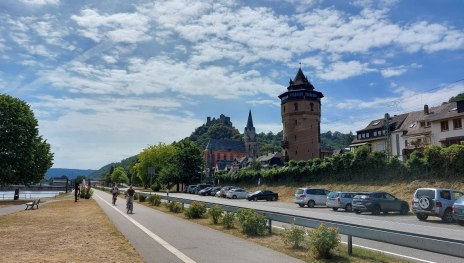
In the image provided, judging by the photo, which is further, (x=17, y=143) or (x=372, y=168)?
(x=17, y=143)

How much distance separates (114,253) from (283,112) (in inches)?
3206

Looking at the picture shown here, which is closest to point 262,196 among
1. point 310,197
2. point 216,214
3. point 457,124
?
point 310,197

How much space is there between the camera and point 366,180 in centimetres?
4244

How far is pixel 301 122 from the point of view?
87.2 m

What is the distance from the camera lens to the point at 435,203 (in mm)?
21125

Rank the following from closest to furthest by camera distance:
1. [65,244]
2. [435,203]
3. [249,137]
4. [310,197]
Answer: [65,244] → [435,203] → [310,197] → [249,137]

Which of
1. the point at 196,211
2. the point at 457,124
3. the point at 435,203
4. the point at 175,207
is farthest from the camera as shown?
the point at 457,124

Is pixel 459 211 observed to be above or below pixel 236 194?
above

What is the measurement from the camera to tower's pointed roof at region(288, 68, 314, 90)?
91062mm

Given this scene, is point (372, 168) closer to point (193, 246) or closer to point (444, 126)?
point (444, 126)

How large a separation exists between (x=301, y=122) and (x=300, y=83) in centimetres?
996

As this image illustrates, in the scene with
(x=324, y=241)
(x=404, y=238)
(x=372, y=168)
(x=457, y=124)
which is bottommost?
(x=324, y=241)

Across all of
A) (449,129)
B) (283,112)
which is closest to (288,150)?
(283,112)

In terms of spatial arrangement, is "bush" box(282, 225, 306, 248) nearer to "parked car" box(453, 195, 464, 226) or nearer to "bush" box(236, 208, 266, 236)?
"bush" box(236, 208, 266, 236)
